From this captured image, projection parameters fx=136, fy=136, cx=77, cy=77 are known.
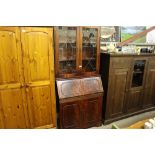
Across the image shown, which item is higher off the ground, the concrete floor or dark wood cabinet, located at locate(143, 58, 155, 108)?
dark wood cabinet, located at locate(143, 58, 155, 108)

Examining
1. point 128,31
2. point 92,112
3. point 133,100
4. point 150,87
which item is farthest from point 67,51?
point 150,87

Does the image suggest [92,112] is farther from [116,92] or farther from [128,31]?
[128,31]

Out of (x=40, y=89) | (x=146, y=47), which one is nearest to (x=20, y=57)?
(x=40, y=89)

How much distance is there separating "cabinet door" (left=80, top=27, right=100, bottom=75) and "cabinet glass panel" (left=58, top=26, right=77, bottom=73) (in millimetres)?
123

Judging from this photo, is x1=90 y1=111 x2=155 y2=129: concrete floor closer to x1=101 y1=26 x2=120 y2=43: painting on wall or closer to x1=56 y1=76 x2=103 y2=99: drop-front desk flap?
x1=56 y1=76 x2=103 y2=99: drop-front desk flap

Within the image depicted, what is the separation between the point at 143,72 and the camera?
101 inches

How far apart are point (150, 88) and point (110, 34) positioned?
1362mm

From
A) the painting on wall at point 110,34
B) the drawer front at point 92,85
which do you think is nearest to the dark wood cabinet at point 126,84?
the drawer front at point 92,85

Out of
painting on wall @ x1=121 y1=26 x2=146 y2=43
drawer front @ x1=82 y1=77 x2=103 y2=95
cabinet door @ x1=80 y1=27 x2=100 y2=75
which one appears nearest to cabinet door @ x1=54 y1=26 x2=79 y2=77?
cabinet door @ x1=80 y1=27 x2=100 y2=75

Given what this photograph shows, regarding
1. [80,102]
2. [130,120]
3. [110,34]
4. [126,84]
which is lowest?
[130,120]

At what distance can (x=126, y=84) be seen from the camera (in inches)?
94.9

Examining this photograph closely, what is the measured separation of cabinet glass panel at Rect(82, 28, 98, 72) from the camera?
2.07 m
